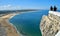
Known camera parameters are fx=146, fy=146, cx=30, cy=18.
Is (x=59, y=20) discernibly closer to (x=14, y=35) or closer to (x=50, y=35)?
(x=50, y=35)

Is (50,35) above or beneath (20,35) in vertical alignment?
above

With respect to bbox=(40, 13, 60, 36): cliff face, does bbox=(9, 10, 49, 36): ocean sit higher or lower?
lower

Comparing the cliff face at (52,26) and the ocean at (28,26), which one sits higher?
the cliff face at (52,26)

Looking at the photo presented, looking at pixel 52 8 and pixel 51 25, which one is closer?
pixel 51 25

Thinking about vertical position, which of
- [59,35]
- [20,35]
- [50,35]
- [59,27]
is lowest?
[20,35]

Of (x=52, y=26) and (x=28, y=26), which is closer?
(x=52, y=26)

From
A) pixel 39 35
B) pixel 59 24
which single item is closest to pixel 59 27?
pixel 59 24

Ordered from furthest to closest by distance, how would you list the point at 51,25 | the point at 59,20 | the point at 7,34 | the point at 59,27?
the point at 7,34 < the point at 51,25 < the point at 59,20 < the point at 59,27

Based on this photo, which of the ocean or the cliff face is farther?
the ocean

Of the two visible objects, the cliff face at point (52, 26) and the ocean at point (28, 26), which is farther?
the ocean at point (28, 26)

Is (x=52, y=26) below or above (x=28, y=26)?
above

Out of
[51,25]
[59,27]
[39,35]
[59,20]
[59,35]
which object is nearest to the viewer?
[59,35]
